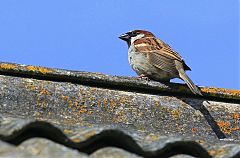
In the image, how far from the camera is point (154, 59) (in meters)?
6.97

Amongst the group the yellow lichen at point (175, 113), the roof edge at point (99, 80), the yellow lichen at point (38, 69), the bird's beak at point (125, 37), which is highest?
the bird's beak at point (125, 37)

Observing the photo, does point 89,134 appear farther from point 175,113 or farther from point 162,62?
point 162,62

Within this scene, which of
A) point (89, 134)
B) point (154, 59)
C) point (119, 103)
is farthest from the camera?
point (154, 59)

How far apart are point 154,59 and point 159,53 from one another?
0.11 metres

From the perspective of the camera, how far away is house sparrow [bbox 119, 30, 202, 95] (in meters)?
6.56

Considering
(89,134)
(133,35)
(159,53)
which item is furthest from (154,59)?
(89,134)

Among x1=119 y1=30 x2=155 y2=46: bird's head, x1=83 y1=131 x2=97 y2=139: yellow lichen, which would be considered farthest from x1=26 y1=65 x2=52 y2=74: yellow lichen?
x1=119 y1=30 x2=155 y2=46: bird's head

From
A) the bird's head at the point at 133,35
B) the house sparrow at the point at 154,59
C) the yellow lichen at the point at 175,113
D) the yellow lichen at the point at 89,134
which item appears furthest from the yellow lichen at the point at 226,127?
the bird's head at the point at 133,35

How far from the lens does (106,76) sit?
419 cm

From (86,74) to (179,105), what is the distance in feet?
1.59

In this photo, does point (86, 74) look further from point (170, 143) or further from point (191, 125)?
point (170, 143)

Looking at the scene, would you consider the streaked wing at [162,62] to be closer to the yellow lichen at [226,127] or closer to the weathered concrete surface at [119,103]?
the weathered concrete surface at [119,103]

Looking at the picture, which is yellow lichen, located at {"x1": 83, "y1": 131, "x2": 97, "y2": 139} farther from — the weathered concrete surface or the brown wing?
the brown wing

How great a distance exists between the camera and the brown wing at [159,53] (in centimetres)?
679
